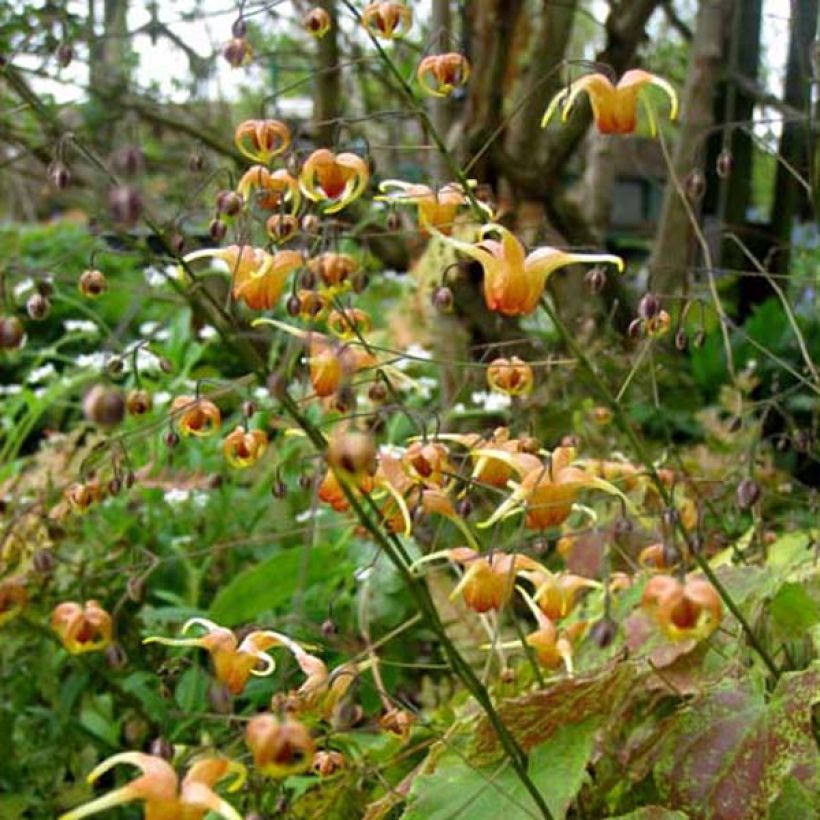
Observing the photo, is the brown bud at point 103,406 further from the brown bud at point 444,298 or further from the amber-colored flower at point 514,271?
the brown bud at point 444,298

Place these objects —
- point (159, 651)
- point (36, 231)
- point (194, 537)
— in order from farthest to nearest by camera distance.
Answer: point (36, 231) → point (194, 537) → point (159, 651)

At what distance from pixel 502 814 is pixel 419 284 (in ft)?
7.98

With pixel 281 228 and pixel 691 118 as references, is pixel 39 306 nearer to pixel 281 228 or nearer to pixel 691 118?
pixel 281 228

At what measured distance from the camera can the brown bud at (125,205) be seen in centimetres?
81

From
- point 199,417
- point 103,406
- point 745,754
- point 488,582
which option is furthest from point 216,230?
point 745,754

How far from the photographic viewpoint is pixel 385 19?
138cm

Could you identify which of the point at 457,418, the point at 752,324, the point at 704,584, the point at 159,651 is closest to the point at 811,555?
the point at 704,584

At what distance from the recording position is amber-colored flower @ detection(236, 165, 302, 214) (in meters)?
1.37

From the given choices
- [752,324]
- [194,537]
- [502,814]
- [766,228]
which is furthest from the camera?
[766,228]

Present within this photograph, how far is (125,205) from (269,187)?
0.59 metres

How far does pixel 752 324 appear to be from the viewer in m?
4.47

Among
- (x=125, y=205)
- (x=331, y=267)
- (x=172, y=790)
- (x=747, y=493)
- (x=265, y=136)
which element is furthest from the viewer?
(x=747, y=493)

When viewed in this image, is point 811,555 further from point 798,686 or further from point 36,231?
point 36,231

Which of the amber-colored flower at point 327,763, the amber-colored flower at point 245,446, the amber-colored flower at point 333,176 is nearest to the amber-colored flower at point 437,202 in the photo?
the amber-colored flower at point 333,176
